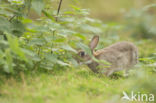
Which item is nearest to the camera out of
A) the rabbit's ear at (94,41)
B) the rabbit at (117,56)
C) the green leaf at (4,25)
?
the green leaf at (4,25)

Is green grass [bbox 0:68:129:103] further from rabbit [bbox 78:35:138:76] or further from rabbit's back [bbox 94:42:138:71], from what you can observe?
rabbit's back [bbox 94:42:138:71]

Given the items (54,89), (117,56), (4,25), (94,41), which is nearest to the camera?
(54,89)

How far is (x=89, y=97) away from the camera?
3680mm

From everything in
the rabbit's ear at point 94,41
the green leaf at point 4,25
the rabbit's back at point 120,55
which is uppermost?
the green leaf at point 4,25

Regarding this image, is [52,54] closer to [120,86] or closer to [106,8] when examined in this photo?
[120,86]

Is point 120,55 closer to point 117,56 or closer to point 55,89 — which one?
point 117,56

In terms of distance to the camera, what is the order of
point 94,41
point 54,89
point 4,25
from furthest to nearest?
1. point 94,41
2. point 4,25
3. point 54,89

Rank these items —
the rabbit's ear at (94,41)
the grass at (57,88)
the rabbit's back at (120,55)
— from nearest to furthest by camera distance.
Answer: the grass at (57,88) → the rabbit's ear at (94,41) → the rabbit's back at (120,55)

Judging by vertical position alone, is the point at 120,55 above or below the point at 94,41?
below

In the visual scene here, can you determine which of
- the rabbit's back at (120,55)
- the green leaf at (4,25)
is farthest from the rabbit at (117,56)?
the green leaf at (4,25)

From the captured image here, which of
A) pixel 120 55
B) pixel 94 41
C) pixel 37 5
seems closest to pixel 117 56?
pixel 120 55

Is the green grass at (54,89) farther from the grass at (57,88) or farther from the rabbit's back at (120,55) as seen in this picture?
the rabbit's back at (120,55)

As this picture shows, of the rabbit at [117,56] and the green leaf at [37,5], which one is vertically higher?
the green leaf at [37,5]

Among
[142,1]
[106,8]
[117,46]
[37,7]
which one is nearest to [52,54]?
[37,7]
